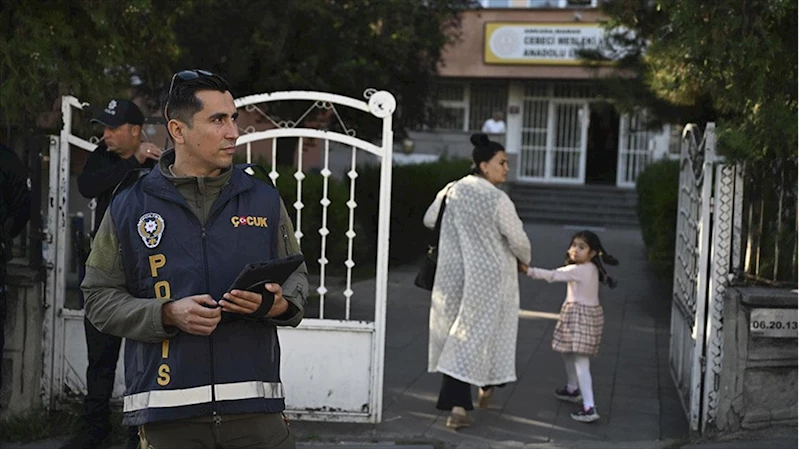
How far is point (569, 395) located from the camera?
22.2 ft

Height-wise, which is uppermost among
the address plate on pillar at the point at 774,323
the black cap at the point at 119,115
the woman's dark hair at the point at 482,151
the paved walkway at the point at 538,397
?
the black cap at the point at 119,115

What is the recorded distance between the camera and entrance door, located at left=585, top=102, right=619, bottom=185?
25.1m

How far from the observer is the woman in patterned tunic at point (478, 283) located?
6.06 meters

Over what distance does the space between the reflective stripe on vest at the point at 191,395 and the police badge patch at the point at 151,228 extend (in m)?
0.44

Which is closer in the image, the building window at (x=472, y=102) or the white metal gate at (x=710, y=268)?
the white metal gate at (x=710, y=268)

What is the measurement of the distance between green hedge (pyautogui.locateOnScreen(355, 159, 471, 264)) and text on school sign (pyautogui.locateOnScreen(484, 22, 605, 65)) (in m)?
9.79

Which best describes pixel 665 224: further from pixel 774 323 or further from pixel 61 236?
pixel 61 236

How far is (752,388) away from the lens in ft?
18.5

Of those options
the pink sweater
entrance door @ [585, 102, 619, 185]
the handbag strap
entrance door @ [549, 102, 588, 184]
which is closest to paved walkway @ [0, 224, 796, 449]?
the pink sweater

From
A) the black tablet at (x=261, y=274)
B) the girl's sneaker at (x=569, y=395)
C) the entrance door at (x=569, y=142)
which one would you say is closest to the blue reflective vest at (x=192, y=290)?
the black tablet at (x=261, y=274)

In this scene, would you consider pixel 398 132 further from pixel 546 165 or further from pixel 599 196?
pixel 546 165

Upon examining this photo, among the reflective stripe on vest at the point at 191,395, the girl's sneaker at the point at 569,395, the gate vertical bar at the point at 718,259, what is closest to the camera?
the reflective stripe on vest at the point at 191,395

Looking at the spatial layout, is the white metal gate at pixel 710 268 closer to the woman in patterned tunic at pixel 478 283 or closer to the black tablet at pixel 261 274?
the woman in patterned tunic at pixel 478 283

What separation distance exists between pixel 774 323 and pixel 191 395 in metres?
3.82
